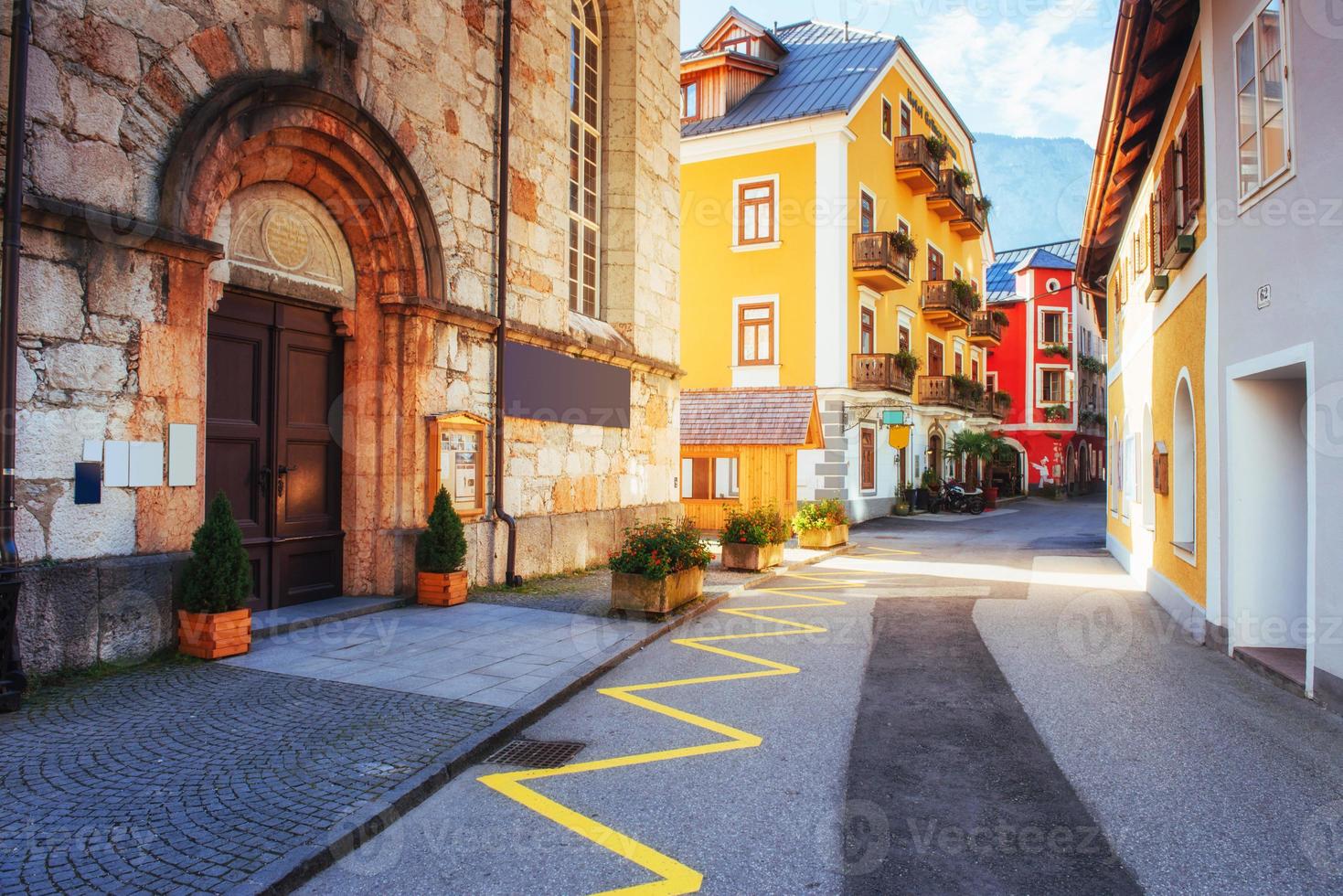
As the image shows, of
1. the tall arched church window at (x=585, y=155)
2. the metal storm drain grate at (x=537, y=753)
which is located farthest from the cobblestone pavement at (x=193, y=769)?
the tall arched church window at (x=585, y=155)

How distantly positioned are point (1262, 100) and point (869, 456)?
66.0 ft

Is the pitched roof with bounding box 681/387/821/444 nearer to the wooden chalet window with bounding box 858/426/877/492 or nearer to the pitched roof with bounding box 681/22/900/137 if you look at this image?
the wooden chalet window with bounding box 858/426/877/492

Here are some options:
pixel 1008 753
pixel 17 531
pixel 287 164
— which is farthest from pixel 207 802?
pixel 287 164

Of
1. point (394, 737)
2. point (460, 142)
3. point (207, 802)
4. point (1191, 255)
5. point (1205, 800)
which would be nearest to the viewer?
point (207, 802)

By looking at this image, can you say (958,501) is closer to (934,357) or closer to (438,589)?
(934,357)

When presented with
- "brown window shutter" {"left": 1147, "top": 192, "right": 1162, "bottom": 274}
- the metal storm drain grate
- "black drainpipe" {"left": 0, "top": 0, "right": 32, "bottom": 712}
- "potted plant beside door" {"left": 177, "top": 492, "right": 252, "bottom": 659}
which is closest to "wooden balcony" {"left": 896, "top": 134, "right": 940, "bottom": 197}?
"brown window shutter" {"left": 1147, "top": 192, "right": 1162, "bottom": 274}

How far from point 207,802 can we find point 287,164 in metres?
6.21

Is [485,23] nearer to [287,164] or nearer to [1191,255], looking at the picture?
[287,164]

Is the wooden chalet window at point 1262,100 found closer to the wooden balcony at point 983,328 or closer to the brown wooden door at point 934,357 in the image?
the brown wooden door at point 934,357

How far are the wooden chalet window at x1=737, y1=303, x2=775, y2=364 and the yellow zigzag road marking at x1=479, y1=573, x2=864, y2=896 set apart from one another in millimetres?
17728

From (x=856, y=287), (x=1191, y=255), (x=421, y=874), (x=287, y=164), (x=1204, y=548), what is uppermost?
(x=856, y=287)

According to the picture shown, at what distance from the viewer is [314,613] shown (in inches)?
320

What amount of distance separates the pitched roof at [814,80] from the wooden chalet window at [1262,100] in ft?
59.6

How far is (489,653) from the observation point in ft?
23.3
